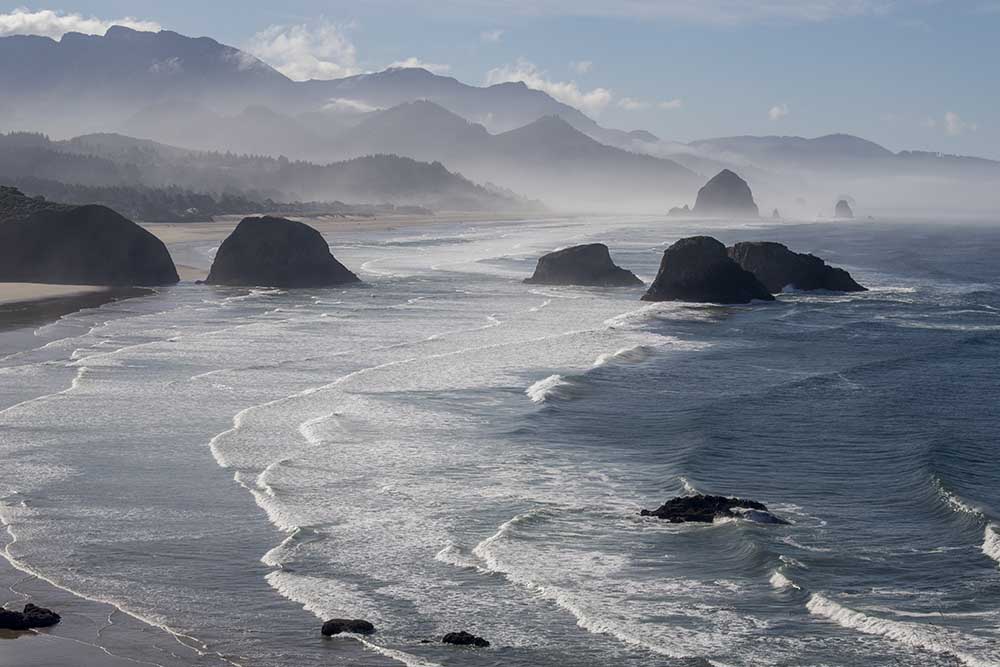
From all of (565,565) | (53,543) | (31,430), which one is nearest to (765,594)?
(565,565)

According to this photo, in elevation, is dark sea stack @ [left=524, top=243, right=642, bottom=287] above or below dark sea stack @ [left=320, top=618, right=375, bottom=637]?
above

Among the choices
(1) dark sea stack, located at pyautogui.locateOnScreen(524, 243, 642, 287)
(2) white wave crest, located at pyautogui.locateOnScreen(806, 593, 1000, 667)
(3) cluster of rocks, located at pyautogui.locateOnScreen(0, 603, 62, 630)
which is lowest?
(2) white wave crest, located at pyautogui.locateOnScreen(806, 593, 1000, 667)

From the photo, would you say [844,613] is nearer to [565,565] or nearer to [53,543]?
[565,565]

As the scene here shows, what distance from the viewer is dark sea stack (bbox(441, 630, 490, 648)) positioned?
15.7m

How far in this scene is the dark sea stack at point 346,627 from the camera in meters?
Result: 16.0

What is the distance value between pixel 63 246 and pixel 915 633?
2181 inches

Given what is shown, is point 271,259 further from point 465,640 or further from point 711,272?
point 465,640

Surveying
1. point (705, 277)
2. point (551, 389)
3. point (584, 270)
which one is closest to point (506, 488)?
point (551, 389)

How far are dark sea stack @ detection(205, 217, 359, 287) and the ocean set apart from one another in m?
17.9

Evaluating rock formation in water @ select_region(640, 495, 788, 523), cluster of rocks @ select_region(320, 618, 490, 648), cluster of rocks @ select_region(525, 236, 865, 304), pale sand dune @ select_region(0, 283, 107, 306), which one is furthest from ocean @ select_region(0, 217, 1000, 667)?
cluster of rocks @ select_region(525, 236, 865, 304)

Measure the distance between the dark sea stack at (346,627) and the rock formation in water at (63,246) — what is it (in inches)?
2029

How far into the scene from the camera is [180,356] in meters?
39.7

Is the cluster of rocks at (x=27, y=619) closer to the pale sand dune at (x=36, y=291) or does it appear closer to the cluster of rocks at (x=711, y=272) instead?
the pale sand dune at (x=36, y=291)

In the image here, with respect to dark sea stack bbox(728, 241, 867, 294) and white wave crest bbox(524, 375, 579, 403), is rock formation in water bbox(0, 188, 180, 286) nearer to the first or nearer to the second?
dark sea stack bbox(728, 241, 867, 294)
